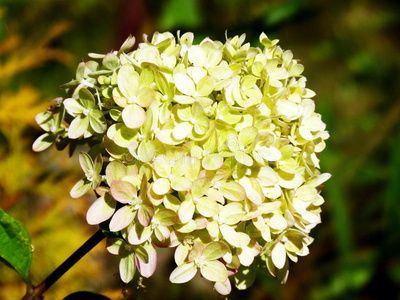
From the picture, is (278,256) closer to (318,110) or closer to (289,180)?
(289,180)

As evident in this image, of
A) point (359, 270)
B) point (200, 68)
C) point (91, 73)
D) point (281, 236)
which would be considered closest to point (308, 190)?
point (281, 236)

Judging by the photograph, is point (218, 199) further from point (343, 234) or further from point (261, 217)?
point (343, 234)

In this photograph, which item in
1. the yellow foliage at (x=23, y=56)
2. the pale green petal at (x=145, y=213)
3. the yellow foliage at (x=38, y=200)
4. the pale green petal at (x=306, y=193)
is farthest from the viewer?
the yellow foliage at (x=23, y=56)

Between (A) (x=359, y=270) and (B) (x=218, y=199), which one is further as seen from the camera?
(A) (x=359, y=270)

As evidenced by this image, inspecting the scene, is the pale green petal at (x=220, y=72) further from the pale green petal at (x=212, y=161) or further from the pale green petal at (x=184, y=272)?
the pale green petal at (x=184, y=272)

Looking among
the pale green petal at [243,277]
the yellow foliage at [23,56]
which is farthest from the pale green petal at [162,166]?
the yellow foliage at [23,56]

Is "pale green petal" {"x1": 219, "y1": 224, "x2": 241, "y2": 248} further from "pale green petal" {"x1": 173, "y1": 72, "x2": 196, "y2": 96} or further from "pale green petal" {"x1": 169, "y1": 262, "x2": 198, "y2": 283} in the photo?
"pale green petal" {"x1": 173, "y1": 72, "x2": 196, "y2": 96}

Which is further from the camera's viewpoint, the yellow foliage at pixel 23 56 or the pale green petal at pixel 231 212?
the yellow foliage at pixel 23 56
